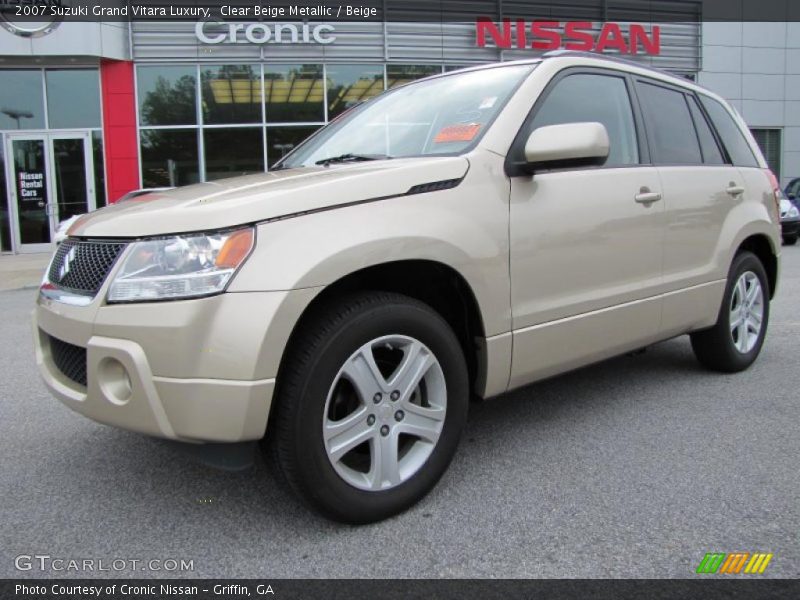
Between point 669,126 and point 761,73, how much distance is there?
800 inches

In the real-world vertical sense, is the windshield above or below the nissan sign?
below

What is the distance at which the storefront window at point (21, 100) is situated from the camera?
1545cm

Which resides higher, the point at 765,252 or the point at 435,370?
the point at 765,252

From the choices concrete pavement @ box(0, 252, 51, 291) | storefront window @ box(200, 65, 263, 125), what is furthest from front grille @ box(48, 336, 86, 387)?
storefront window @ box(200, 65, 263, 125)

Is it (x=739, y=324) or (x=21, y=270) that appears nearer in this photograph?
(x=739, y=324)

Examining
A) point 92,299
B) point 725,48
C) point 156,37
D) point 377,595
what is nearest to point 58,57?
point 156,37

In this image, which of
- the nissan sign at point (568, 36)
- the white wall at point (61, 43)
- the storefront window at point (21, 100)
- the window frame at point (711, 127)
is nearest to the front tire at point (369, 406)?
the window frame at point (711, 127)

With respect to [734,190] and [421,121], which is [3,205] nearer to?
[421,121]

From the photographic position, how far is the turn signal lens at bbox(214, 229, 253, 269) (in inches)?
84.7

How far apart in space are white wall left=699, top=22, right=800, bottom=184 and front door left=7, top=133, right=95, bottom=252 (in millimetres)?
17089

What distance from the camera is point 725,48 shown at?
20.0 meters

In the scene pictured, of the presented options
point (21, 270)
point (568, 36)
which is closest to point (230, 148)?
point (21, 270)

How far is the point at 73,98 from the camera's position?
1569 cm

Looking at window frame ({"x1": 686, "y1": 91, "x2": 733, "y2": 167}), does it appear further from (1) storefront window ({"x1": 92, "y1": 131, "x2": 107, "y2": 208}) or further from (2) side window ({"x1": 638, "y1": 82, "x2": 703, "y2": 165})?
(1) storefront window ({"x1": 92, "y1": 131, "x2": 107, "y2": 208})
